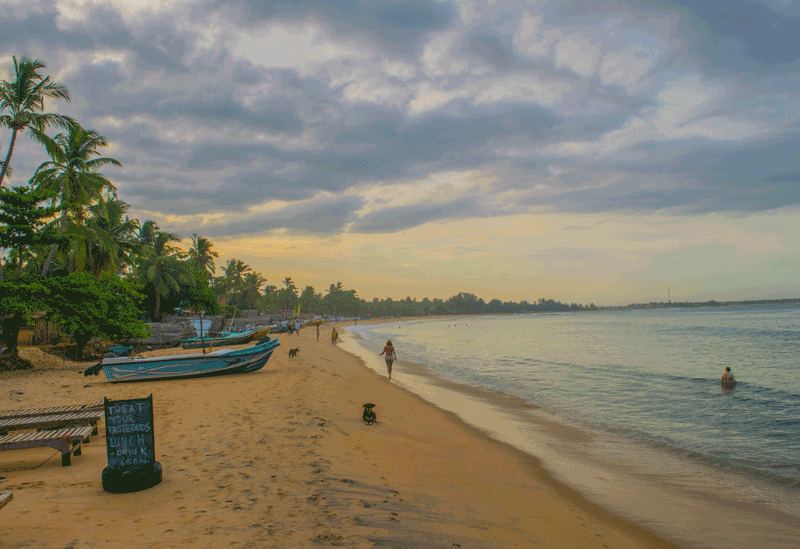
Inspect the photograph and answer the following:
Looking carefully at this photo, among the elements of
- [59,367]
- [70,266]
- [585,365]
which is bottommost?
[585,365]

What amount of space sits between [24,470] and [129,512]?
298cm

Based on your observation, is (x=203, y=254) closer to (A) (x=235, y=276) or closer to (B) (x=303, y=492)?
(A) (x=235, y=276)

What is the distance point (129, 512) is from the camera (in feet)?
15.3

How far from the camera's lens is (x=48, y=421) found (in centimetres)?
725

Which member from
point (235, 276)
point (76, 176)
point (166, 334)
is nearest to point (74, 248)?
point (76, 176)

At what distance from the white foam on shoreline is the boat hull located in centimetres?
960

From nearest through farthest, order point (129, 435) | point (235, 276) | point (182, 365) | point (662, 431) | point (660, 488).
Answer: point (129, 435) → point (660, 488) → point (662, 431) → point (182, 365) → point (235, 276)

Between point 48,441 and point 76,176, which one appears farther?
point 76,176

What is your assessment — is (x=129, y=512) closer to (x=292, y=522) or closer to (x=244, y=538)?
(x=244, y=538)

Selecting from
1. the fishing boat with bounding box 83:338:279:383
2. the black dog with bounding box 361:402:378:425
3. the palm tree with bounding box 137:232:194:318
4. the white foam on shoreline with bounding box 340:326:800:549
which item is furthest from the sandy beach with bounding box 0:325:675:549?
the palm tree with bounding box 137:232:194:318

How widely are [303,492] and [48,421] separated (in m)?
5.25

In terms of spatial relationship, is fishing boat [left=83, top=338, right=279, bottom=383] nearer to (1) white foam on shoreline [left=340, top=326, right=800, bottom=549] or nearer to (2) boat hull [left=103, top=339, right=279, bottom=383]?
(2) boat hull [left=103, top=339, right=279, bottom=383]

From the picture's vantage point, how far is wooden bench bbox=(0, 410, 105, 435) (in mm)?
7125

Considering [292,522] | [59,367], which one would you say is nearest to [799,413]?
[292,522]
